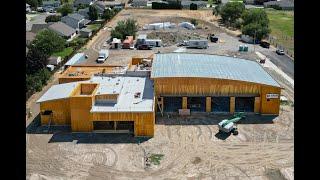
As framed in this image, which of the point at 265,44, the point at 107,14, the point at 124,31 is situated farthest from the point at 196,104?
the point at 107,14

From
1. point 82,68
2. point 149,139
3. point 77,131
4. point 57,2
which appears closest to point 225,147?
point 149,139

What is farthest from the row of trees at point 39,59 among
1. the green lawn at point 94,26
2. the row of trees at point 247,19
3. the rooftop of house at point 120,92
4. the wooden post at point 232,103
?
the row of trees at point 247,19

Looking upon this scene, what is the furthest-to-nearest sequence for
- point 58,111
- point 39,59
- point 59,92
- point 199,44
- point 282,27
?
point 282,27
point 199,44
point 39,59
point 59,92
point 58,111

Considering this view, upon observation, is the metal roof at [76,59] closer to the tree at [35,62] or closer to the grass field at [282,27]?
the tree at [35,62]

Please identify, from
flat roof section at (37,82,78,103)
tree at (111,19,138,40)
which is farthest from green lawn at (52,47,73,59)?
flat roof section at (37,82,78,103)

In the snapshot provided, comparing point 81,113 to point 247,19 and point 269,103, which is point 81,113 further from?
point 247,19

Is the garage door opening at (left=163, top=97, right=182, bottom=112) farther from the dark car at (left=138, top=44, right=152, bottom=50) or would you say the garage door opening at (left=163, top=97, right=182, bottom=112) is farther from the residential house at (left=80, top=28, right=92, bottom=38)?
the residential house at (left=80, top=28, right=92, bottom=38)
